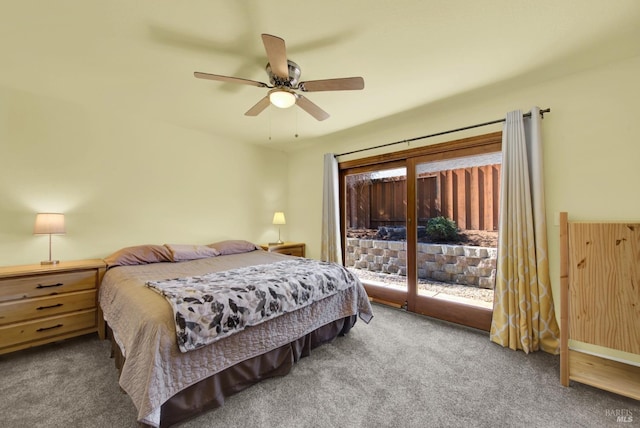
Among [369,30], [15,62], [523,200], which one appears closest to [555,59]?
[523,200]

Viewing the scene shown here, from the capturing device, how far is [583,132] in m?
2.18

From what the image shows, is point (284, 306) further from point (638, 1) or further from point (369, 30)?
point (638, 1)

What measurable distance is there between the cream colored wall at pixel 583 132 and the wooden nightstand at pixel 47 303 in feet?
13.6

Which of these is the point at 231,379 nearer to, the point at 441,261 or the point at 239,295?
the point at 239,295

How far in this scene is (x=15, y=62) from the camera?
2082 millimetres

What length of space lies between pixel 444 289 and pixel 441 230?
71 centimetres

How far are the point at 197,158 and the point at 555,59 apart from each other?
406cm

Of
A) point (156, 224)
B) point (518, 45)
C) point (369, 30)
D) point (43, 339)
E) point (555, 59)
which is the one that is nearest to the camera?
point (369, 30)

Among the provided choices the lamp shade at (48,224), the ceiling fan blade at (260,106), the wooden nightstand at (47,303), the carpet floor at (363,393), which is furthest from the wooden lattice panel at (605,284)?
the lamp shade at (48,224)

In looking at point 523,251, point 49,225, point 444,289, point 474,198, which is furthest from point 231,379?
point 474,198

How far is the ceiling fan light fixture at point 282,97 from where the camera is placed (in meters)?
1.97

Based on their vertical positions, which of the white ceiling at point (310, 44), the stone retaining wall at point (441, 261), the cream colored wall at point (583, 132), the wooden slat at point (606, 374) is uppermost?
the white ceiling at point (310, 44)

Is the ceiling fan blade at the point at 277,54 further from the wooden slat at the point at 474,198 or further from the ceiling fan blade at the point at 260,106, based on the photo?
the wooden slat at the point at 474,198

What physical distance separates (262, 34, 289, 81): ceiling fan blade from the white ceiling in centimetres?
22
